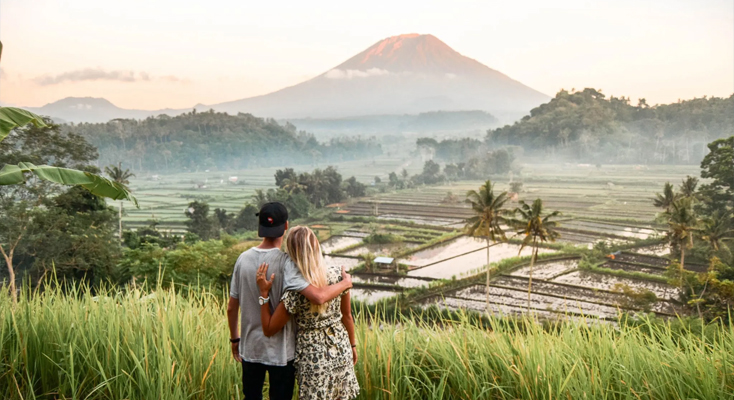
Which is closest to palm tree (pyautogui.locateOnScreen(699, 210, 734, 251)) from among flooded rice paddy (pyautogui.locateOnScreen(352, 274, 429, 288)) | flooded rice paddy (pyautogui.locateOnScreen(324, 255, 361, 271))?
flooded rice paddy (pyautogui.locateOnScreen(352, 274, 429, 288))

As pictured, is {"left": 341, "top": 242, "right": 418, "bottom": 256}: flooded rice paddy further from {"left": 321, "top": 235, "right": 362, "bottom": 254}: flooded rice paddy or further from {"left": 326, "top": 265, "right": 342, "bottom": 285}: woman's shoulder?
{"left": 326, "top": 265, "right": 342, "bottom": 285}: woman's shoulder

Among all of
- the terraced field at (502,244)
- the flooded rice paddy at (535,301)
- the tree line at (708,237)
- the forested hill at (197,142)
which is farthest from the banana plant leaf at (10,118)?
the forested hill at (197,142)

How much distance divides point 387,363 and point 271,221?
864 millimetres

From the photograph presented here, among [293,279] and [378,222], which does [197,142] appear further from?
[293,279]

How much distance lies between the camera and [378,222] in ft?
95.6

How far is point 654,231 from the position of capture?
1008 inches

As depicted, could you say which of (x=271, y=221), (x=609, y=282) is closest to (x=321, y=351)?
(x=271, y=221)

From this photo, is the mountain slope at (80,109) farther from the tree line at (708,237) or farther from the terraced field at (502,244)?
the tree line at (708,237)

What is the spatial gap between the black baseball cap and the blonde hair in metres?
0.13

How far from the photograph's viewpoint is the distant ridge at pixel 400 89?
8531 centimetres

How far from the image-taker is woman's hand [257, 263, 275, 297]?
62.1 inches

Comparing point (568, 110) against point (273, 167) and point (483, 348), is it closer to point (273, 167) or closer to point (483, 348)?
point (273, 167)

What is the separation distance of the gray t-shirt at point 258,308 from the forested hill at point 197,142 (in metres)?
39.2

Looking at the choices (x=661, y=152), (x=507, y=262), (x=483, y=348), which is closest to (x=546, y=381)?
(x=483, y=348)
